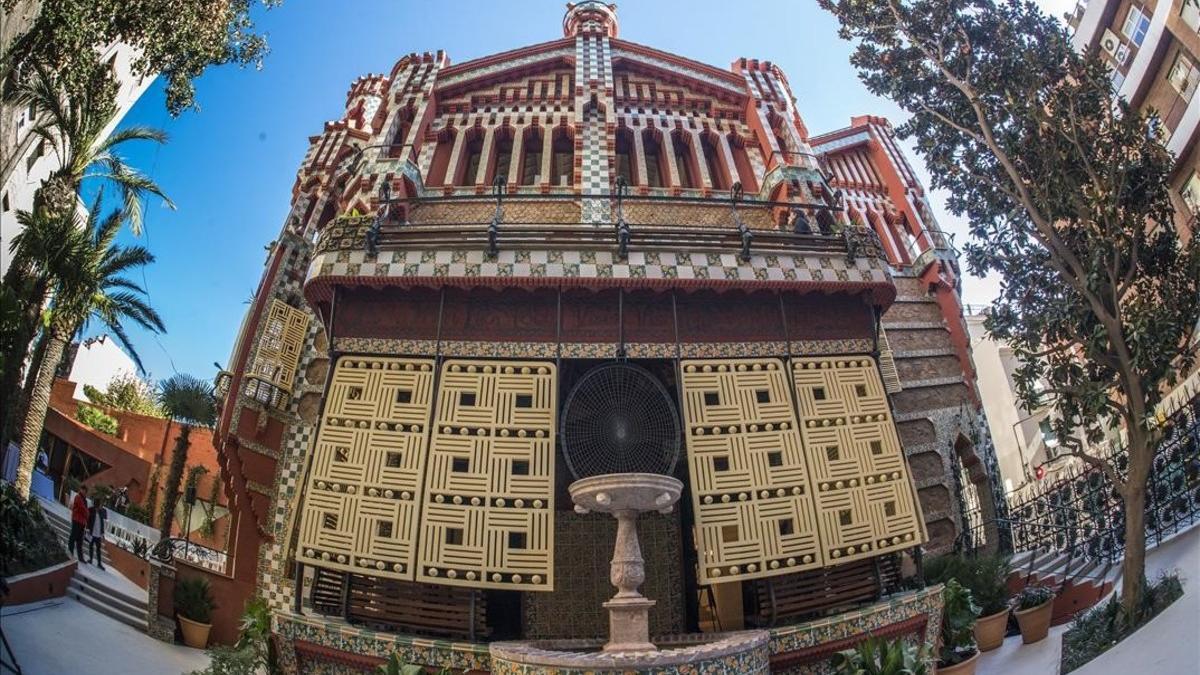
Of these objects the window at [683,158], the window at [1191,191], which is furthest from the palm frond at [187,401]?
the window at [1191,191]

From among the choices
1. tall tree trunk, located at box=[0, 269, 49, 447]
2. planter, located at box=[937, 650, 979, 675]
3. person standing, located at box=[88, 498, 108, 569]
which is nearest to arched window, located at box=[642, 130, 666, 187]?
planter, located at box=[937, 650, 979, 675]

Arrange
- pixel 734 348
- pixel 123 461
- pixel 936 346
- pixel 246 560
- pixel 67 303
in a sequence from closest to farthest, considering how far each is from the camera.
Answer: pixel 734 348
pixel 246 560
pixel 67 303
pixel 936 346
pixel 123 461

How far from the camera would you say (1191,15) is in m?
15.9

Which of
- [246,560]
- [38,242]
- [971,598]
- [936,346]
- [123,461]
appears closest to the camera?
[971,598]

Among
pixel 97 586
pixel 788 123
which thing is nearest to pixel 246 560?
pixel 97 586

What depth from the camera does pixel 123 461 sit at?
25.8 metres

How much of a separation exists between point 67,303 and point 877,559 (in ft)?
57.6

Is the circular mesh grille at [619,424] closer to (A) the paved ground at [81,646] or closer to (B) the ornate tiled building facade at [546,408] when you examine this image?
(B) the ornate tiled building facade at [546,408]

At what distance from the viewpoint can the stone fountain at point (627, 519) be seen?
27.2ft

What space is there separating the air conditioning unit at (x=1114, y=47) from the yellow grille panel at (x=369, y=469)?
21.8 m

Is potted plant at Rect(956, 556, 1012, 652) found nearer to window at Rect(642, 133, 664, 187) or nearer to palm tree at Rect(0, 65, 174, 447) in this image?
window at Rect(642, 133, 664, 187)

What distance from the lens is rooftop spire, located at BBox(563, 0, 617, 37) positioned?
20500 millimetres

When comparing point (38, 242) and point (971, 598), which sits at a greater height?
point (38, 242)

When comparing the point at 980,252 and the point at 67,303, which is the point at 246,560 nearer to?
the point at 67,303
